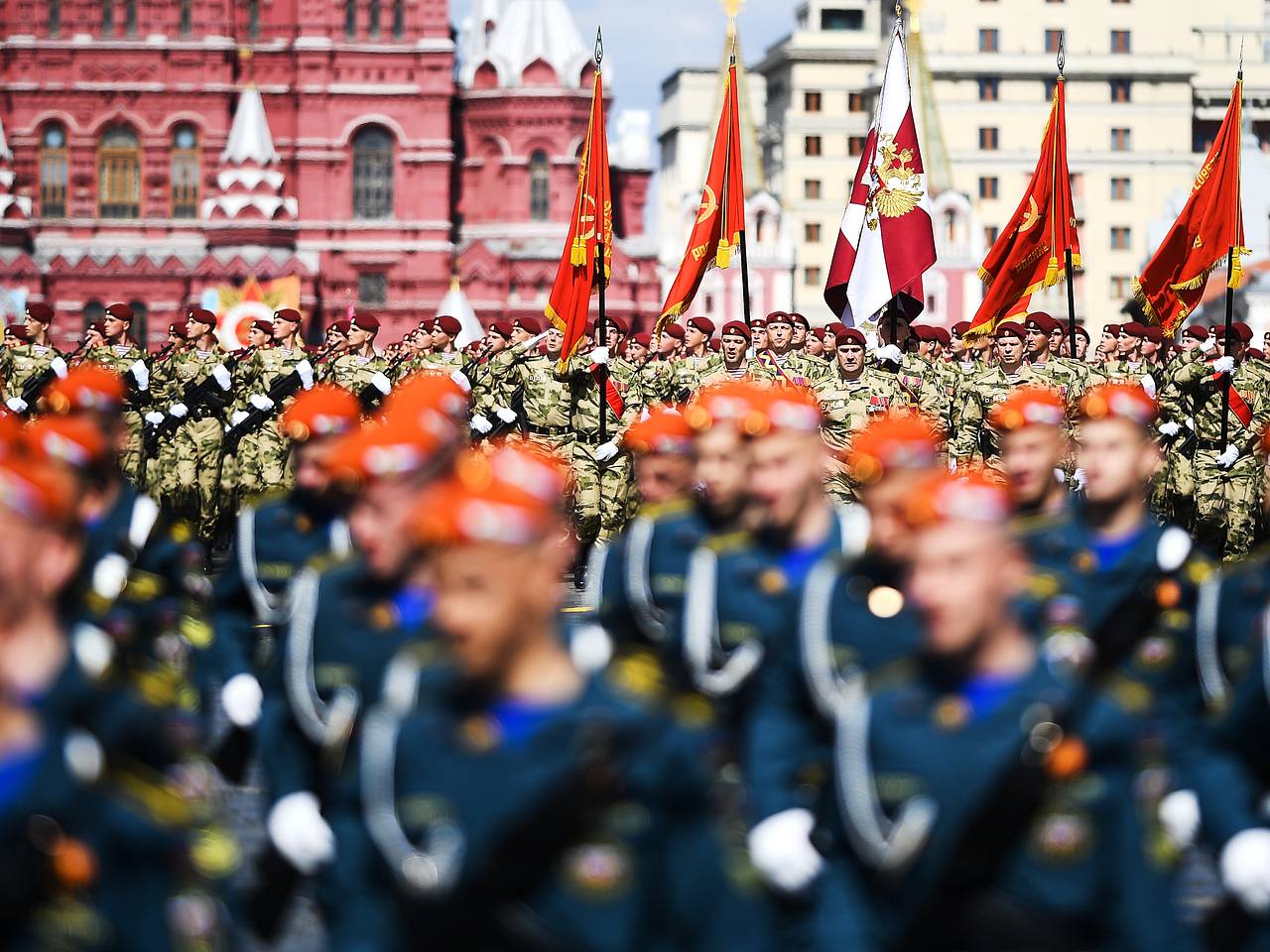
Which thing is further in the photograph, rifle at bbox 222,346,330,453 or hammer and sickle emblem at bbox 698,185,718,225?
hammer and sickle emblem at bbox 698,185,718,225

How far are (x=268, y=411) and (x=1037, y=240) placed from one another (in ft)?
21.9

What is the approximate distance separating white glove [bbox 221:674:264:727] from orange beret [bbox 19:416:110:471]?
2.76 ft

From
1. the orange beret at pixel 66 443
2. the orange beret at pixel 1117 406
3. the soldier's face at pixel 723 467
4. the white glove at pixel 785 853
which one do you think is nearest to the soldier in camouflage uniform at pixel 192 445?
the orange beret at pixel 66 443

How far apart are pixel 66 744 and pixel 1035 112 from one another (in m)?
72.8

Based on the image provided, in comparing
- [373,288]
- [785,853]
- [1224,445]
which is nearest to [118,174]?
[373,288]

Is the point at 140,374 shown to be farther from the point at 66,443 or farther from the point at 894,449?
the point at 894,449

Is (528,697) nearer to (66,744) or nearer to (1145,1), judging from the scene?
(66,744)

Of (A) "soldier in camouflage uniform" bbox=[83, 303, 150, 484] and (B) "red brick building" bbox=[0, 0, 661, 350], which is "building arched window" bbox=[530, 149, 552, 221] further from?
(A) "soldier in camouflage uniform" bbox=[83, 303, 150, 484]

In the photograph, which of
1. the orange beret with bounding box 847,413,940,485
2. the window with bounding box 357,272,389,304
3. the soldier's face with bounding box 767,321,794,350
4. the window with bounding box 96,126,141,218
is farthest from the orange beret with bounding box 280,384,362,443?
the window with bounding box 96,126,141,218

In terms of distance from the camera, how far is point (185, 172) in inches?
2067

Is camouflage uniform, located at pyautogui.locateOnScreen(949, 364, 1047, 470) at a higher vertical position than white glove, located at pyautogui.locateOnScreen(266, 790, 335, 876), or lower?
higher

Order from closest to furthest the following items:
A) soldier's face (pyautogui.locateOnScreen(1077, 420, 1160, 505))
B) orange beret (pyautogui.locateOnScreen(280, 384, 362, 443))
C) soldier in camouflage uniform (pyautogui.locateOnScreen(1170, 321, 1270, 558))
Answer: soldier's face (pyautogui.locateOnScreen(1077, 420, 1160, 505)) < orange beret (pyautogui.locateOnScreen(280, 384, 362, 443)) < soldier in camouflage uniform (pyautogui.locateOnScreen(1170, 321, 1270, 558))

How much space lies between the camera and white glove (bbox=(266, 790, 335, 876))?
16.8 feet

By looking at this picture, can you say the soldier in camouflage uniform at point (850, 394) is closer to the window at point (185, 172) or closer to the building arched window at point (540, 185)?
the building arched window at point (540, 185)
